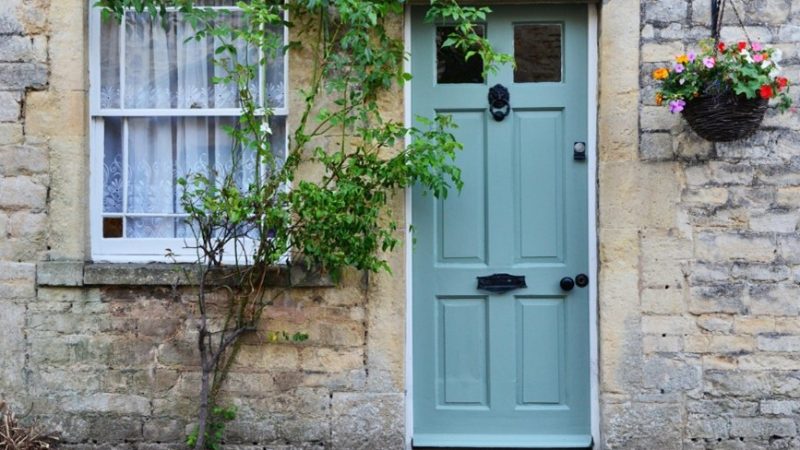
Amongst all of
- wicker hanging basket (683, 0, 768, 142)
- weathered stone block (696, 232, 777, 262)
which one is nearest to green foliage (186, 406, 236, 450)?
weathered stone block (696, 232, 777, 262)

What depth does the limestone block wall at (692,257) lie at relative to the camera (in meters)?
4.96

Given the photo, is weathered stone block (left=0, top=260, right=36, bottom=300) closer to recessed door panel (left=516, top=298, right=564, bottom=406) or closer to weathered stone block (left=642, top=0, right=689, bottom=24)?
recessed door panel (left=516, top=298, right=564, bottom=406)

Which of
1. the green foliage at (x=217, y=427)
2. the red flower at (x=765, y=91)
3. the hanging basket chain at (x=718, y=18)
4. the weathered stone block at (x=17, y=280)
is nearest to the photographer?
the red flower at (x=765, y=91)

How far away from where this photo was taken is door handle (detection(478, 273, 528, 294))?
5.16 m

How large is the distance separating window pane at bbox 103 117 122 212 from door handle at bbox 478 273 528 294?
2.16m

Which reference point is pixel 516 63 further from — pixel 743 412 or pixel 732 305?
pixel 743 412

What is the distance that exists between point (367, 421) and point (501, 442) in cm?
79

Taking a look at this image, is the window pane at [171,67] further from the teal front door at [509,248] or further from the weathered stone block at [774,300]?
the weathered stone block at [774,300]

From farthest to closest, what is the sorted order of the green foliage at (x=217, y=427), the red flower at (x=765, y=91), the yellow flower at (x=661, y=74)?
the green foliage at (x=217, y=427) → the yellow flower at (x=661, y=74) → the red flower at (x=765, y=91)

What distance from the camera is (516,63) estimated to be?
523 centimetres

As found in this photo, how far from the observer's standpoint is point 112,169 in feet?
17.3

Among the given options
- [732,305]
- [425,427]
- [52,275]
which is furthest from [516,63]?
[52,275]

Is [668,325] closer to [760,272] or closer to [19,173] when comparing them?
[760,272]

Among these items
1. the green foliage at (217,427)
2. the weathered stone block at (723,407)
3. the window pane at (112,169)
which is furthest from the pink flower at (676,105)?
the window pane at (112,169)
